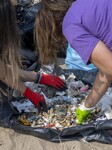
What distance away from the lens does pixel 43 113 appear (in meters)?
1.99

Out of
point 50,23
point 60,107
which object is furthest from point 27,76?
point 50,23

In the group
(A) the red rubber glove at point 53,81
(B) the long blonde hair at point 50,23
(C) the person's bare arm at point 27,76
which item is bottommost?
(A) the red rubber glove at point 53,81

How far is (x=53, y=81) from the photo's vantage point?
2.18 meters

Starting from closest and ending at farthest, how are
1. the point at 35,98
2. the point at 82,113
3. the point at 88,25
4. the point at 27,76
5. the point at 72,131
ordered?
1. the point at 88,25
2. the point at 72,131
3. the point at 82,113
4. the point at 35,98
5. the point at 27,76

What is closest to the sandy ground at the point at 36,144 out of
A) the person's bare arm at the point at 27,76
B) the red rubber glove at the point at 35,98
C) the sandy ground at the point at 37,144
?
the sandy ground at the point at 37,144

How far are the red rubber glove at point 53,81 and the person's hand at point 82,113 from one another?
1.04 ft

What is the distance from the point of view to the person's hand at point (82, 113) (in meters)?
1.86

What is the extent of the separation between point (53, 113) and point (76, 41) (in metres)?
0.62

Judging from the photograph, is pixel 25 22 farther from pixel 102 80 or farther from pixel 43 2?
pixel 102 80

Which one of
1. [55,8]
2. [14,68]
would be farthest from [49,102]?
[55,8]

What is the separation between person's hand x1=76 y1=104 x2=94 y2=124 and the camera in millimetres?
1862

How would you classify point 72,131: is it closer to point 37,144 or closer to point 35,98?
point 37,144

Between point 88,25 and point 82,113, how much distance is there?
56 cm

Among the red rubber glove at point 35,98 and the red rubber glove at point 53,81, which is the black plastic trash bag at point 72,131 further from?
the red rubber glove at point 53,81
